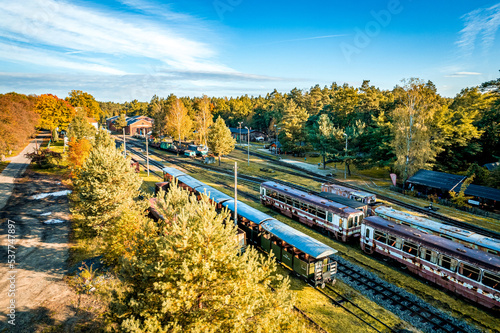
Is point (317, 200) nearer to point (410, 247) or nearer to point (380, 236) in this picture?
point (380, 236)

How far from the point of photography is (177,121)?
74438 mm

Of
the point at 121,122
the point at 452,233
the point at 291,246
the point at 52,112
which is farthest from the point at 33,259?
the point at 121,122

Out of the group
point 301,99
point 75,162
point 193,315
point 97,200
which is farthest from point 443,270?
point 301,99

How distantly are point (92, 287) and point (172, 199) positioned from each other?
26.6 ft

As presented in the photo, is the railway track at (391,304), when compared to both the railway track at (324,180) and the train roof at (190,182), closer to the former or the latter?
the railway track at (324,180)

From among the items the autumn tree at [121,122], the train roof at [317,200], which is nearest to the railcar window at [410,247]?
the train roof at [317,200]

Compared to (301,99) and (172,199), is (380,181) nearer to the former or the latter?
(172,199)

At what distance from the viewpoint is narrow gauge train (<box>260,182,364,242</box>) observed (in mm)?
24172

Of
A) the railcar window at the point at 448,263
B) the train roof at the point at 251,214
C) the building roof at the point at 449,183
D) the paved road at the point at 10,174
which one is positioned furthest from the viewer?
the paved road at the point at 10,174

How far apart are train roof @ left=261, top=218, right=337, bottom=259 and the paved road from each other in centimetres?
3220

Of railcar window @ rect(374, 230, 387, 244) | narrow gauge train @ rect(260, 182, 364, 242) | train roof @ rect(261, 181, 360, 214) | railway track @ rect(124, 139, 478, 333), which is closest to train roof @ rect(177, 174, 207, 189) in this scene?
narrow gauge train @ rect(260, 182, 364, 242)

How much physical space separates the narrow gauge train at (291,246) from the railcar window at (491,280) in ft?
27.0

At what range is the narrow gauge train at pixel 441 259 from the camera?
1552 centimetres

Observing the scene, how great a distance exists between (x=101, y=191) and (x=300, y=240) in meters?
15.3
